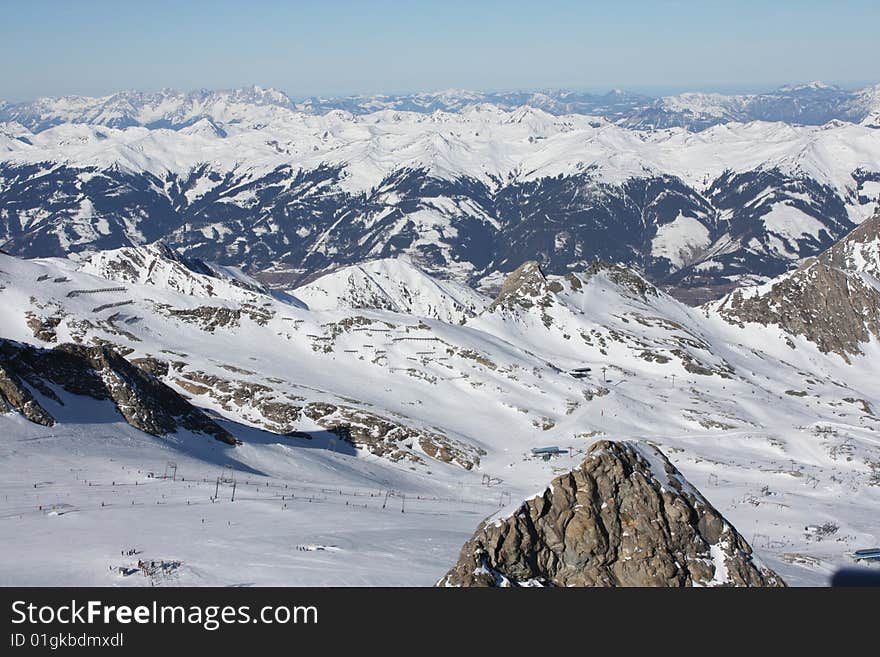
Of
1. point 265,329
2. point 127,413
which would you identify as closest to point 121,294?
point 265,329

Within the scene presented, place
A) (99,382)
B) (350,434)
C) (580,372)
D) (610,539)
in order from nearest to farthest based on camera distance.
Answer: (610,539) < (99,382) < (350,434) < (580,372)

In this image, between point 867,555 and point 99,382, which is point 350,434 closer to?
point 99,382

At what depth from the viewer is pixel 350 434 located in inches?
4412

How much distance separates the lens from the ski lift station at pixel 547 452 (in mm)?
113000

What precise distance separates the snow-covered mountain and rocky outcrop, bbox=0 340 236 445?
343 mm

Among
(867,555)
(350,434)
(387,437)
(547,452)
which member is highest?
(867,555)

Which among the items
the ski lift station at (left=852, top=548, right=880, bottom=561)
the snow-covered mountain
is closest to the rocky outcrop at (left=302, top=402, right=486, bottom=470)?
the snow-covered mountain

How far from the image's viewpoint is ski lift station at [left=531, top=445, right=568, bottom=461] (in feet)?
371

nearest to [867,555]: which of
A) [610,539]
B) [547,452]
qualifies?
[610,539]

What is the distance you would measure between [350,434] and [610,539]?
273 feet

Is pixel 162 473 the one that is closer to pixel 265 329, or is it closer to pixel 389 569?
pixel 389 569

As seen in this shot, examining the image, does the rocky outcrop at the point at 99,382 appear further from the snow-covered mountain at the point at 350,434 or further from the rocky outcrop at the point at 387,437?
the rocky outcrop at the point at 387,437

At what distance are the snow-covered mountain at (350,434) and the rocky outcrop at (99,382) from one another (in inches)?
13.5

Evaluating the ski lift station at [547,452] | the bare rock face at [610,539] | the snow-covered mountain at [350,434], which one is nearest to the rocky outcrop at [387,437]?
the snow-covered mountain at [350,434]
